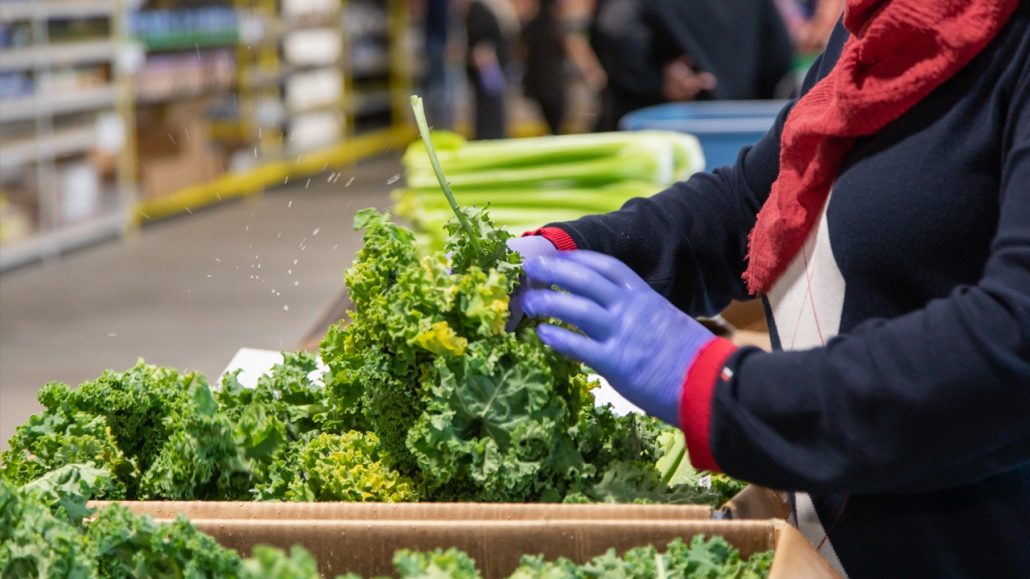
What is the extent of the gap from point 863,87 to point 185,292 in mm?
5869

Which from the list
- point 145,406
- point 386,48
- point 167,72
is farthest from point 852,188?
point 386,48

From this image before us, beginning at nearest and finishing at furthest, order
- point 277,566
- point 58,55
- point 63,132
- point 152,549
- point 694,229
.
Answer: point 277,566 → point 152,549 → point 694,229 → point 58,55 → point 63,132

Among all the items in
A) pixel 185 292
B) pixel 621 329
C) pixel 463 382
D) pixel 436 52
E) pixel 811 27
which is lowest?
pixel 185 292

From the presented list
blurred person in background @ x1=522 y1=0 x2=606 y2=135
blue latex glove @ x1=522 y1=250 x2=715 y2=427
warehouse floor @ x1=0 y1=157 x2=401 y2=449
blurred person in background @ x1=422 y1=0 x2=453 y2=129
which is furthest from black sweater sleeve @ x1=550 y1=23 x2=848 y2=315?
blurred person in background @ x1=422 y1=0 x2=453 y2=129

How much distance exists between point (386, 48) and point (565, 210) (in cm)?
1081

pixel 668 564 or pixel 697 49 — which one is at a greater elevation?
pixel 668 564

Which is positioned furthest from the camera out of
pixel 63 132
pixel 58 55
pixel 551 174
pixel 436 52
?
pixel 436 52

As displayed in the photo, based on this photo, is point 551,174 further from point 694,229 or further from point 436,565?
point 436,565

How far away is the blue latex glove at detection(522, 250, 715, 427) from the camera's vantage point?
4.47ft

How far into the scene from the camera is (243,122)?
1054 cm

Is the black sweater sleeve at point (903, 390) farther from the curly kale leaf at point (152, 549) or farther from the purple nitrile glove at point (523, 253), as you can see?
the curly kale leaf at point (152, 549)

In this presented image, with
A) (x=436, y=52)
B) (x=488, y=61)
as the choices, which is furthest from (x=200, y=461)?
(x=436, y=52)

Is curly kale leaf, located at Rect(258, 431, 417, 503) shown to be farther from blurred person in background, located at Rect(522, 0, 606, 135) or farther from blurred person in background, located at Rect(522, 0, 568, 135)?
blurred person in background, located at Rect(522, 0, 568, 135)

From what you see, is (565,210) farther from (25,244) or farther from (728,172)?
(25,244)
